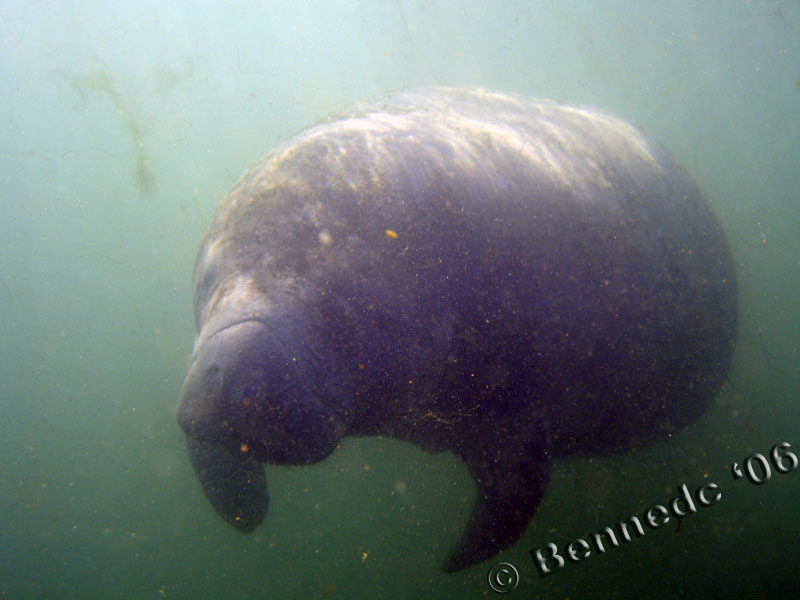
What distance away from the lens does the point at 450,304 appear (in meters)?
2.63

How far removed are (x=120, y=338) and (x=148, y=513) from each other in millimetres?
14007

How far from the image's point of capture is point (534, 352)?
3152mm

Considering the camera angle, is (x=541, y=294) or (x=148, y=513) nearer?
(x=541, y=294)

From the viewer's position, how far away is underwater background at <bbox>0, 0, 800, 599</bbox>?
20.3 feet

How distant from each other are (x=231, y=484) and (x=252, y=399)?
229 centimetres

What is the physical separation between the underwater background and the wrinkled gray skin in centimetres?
147

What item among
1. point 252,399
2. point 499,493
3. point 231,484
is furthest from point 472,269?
point 231,484

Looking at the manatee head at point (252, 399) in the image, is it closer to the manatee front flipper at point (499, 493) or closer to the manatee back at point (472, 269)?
the manatee back at point (472, 269)

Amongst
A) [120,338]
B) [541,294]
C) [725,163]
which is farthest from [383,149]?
[725,163]

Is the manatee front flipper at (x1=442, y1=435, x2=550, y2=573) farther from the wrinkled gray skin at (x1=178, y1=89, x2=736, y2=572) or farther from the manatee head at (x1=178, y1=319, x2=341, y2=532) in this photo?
the manatee head at (x1=178, y1=319, x2=341, y2=532)

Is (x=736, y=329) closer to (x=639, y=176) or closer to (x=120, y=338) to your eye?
(x=639, y=176)

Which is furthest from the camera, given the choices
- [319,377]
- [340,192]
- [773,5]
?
[773,5]

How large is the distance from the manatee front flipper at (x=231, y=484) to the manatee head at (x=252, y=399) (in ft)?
5.86

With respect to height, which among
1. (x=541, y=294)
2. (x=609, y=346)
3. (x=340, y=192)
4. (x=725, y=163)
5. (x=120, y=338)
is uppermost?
(x=340, y=192)
